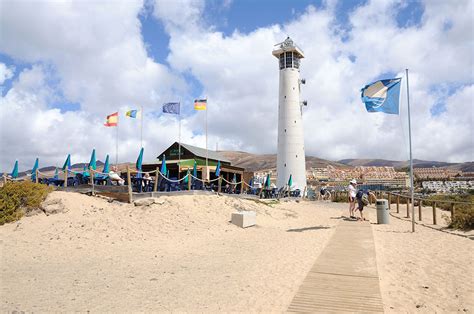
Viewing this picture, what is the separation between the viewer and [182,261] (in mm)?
8227

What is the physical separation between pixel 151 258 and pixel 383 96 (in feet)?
32.5

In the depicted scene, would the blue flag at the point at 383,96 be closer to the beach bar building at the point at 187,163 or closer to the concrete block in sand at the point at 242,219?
the concrete block in sand at the point at 242,219

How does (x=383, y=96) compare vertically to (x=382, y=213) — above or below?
above

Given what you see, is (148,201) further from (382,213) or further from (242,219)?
(382,213)

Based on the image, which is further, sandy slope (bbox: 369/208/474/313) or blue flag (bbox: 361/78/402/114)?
blue flag (bbox: 361/78/402/114)

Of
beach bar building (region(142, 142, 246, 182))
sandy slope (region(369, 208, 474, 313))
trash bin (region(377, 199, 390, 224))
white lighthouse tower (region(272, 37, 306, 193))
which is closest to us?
sandy slope (region(369, 208, 474, 313))

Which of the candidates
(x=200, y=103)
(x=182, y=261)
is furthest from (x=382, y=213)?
(x=200, y=103)

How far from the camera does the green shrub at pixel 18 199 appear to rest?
1174cm

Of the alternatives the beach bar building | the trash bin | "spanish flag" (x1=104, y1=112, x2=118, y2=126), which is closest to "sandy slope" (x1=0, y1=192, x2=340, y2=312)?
the trash bin

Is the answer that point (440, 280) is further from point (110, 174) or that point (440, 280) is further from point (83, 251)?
point (110, 174)

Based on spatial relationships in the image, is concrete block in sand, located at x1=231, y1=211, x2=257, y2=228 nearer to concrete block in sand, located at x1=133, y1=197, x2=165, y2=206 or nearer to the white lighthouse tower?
concrete block in sand, located at x1=133, y1=197, x2=165, y2=206

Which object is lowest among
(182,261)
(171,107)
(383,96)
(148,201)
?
(182,261)

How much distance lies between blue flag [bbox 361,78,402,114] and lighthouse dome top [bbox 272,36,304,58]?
2205 centimetres

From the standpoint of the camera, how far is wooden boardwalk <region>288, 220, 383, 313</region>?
4972mm
